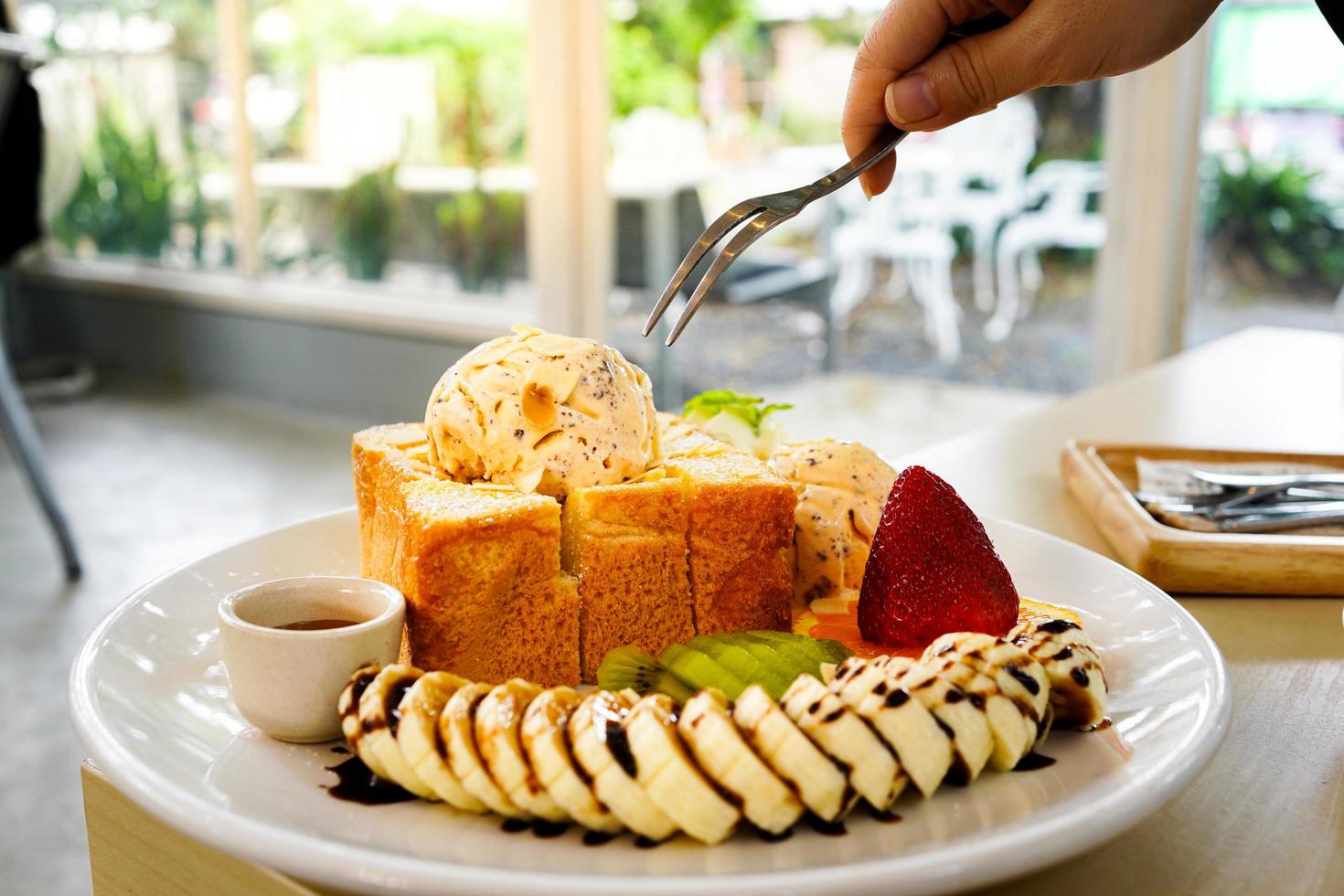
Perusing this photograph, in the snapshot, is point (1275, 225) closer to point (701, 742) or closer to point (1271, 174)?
point (1271, 174)

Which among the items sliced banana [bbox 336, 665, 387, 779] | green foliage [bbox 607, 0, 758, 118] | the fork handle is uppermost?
green foliage [bbox 607, 0, 758, 118]

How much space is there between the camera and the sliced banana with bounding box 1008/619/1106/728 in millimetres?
813

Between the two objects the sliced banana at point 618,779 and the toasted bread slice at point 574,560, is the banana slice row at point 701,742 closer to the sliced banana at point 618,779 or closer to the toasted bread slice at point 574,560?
the sliced banana at point 618,779

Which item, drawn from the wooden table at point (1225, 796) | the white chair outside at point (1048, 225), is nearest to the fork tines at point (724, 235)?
the wooden table at point (1225, 796)

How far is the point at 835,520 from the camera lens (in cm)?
117

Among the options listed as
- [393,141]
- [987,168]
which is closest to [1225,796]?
[987,168]

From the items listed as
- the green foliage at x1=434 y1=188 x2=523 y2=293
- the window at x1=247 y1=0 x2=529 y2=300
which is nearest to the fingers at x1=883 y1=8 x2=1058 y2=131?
the window at x1=247 y1=0 x2=529 y2=300

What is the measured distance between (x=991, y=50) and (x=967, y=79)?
33 millimetres

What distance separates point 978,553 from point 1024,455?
0.74m

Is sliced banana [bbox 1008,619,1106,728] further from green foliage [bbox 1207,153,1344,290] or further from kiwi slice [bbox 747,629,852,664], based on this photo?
green foliage [bbox 1207,153,1344,290]

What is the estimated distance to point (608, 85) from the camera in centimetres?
432

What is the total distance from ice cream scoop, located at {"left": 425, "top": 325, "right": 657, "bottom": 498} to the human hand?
1.18ft

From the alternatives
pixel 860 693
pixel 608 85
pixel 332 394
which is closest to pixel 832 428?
pixel 608 85

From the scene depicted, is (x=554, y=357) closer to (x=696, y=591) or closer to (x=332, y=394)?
(x=696, y=591)
